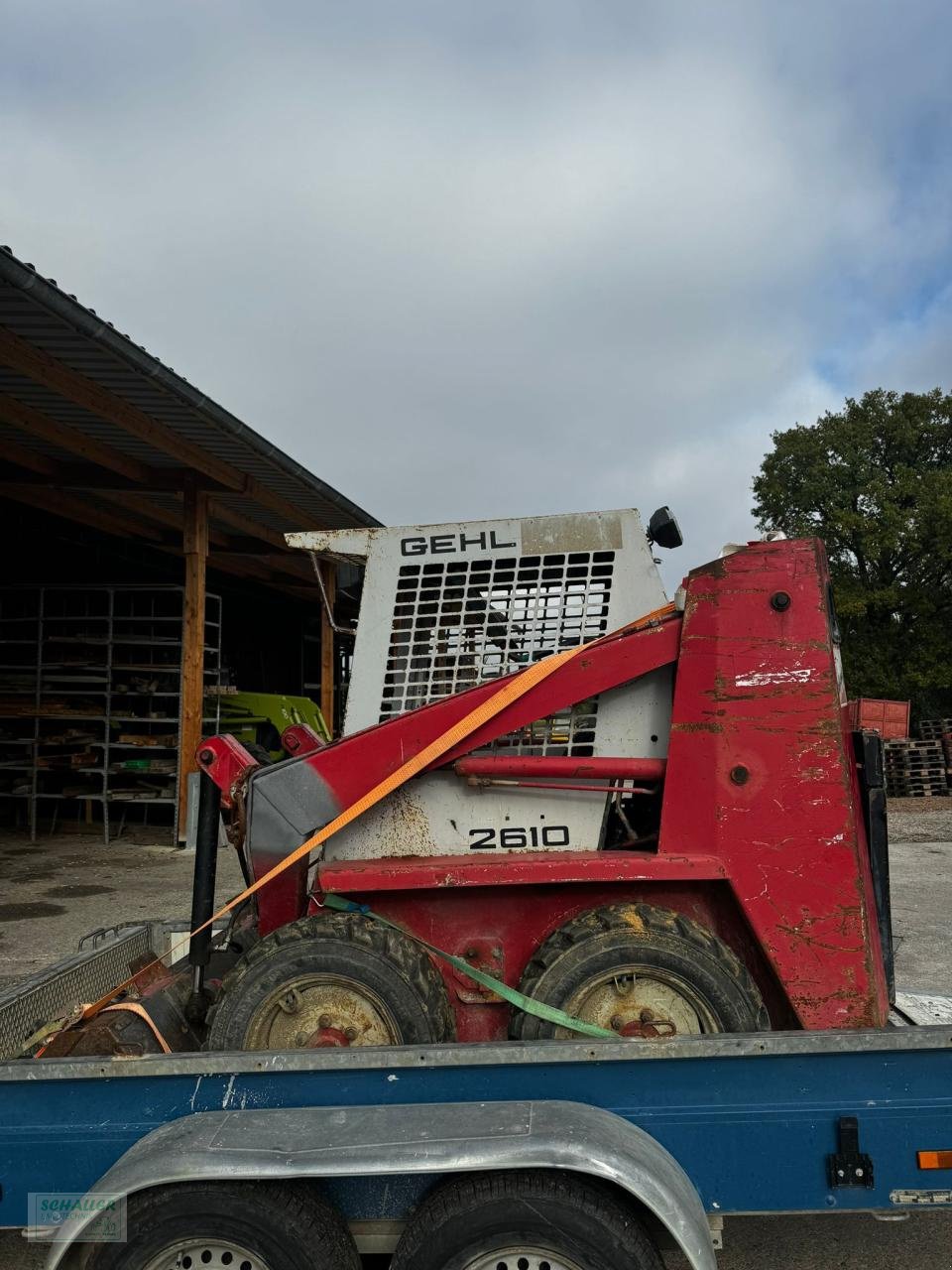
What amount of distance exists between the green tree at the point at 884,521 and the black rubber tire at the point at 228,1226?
25153 millimetres

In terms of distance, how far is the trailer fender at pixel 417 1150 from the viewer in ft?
7.28

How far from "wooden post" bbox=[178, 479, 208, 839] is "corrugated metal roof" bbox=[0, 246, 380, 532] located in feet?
1.37

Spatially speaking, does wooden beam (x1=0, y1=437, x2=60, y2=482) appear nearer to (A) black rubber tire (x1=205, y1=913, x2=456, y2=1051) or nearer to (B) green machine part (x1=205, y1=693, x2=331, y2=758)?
(B) green machine part (x1=205, y1=693, x2=331, y2=758)

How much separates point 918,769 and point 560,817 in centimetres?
1568

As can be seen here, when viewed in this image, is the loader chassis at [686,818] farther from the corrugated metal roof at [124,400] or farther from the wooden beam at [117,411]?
the wooden beam at [117,411]

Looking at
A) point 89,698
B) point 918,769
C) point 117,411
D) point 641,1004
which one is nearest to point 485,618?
point 641,1004

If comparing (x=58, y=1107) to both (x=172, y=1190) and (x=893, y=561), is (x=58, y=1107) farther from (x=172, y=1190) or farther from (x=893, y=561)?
(x=893, y=561)

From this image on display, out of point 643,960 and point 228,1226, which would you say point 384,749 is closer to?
point 643,960

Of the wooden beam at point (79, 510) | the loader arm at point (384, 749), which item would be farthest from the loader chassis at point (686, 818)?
the wooden beam at point (79, 510)

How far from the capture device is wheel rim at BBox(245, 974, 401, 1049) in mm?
3074

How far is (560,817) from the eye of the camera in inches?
135

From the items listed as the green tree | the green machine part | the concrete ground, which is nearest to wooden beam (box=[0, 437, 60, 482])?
the green machine part

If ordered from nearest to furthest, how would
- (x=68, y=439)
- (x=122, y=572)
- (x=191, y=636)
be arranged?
(x=68, y=439), (x=191, y=636), (x=122, y=572)

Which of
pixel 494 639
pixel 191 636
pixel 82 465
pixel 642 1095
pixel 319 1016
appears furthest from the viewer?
pixel 191 636
